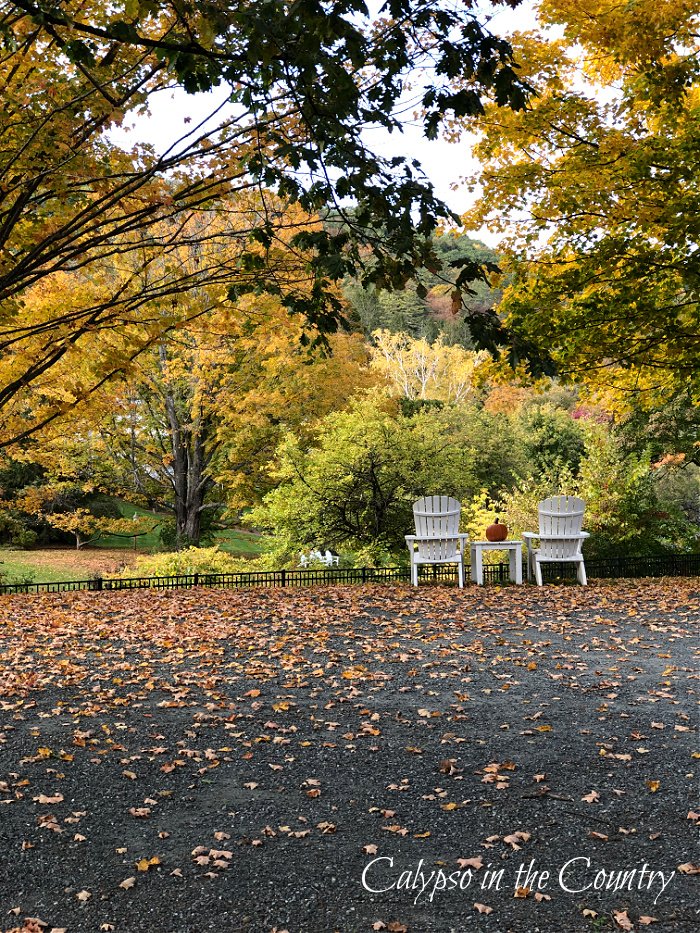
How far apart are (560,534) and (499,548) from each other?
81cm

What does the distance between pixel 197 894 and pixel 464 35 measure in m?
3.22

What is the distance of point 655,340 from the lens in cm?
904

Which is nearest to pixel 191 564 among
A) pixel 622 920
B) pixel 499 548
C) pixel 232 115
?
pixel 499 548

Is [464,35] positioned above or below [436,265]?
above

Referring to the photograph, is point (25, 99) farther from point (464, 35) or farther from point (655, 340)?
point (655, 340)

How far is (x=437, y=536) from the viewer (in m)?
9.92

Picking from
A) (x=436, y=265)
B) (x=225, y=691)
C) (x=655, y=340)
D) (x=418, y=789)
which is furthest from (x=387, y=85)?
(x=655, y=340)

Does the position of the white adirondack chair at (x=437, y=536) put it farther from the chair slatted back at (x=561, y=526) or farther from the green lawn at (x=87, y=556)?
the green lawn at (x=87, y=556)

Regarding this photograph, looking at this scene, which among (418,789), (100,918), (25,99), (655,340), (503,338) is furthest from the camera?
(655,340)

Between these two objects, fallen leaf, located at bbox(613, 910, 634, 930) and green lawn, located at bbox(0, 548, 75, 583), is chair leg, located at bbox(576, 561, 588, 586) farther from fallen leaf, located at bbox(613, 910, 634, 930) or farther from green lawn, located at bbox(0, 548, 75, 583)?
green lawn, located at bbox(0, 548, 75, 583)

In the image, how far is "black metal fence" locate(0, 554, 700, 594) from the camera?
10500 mm

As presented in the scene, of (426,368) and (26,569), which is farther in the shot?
(426,368)

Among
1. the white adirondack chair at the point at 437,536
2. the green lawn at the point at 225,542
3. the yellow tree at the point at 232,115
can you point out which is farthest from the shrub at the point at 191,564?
the green lawn at the point at 225,542

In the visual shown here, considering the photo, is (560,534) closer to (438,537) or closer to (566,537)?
(566,537)
